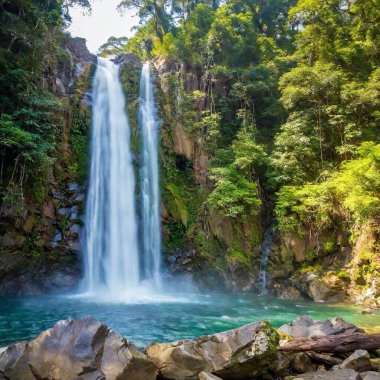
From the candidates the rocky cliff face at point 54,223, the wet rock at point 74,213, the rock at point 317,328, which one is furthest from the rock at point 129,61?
the rock at point 317,328

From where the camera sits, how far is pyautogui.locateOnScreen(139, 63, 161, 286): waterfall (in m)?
16.2

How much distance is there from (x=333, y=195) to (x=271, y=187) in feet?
11.8

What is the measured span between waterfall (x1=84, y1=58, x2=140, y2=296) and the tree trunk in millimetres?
9984

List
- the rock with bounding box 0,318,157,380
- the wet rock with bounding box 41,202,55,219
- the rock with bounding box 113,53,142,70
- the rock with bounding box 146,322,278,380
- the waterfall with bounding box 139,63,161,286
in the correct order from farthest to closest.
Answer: the rock with bounding box 113,53,142,70, the waterfall with bounding box 139,63,161,286, the wet rock with bounding box 41,202,55,219, the rock with bounding box 146,322,278,380, the rock with bounding box 0,318,157,380

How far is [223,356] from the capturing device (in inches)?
200

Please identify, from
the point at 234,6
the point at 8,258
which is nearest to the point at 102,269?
the point at 8,258

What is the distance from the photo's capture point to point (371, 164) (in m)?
12.7

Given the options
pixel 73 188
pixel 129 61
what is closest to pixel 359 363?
pixel 73 188

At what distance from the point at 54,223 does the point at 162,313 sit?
6.83 metres

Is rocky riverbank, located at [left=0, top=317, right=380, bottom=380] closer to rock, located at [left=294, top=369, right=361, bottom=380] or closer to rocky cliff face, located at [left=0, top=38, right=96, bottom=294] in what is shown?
rock, located at [left=294, top=369, right=361, bottom=380]

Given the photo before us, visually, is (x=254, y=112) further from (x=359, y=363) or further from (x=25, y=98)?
(x=359, y=363)

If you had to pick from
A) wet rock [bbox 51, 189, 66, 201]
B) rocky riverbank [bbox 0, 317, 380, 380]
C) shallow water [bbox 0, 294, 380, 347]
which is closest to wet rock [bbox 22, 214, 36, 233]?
wet rock [bbox 51, 189, 66, 201]

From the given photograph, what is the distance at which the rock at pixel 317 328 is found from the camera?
636 cm

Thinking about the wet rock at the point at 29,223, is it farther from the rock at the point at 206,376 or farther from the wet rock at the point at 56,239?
the rock at the point at 206,376
